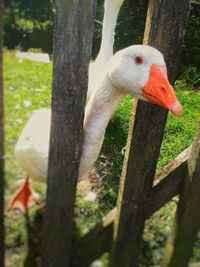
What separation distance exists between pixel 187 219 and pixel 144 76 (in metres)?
0.73

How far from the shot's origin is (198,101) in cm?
303

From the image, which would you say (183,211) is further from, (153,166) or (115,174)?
(115,174)

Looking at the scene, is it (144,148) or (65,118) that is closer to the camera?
(65,118)

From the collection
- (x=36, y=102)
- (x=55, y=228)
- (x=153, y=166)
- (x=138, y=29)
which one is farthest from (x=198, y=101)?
(x=55, y=228)

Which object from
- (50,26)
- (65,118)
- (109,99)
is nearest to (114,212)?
(109,99)

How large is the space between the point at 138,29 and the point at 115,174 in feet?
3.79

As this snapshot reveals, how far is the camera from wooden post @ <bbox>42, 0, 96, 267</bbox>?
1057 mm

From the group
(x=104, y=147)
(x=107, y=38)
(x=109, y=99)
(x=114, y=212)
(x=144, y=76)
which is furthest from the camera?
(x=104, y=147)

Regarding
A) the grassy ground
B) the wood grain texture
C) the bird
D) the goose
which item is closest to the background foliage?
the grassy ground

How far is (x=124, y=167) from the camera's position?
151 cm

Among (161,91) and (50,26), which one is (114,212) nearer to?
(161,91)

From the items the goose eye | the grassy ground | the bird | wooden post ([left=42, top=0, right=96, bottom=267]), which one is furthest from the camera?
the bird

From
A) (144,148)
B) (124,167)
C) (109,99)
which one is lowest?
(124,167)

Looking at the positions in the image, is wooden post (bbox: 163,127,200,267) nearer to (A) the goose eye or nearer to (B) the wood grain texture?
(B) the wood grain texture
